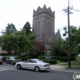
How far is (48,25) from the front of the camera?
209ft

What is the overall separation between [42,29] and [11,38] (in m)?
24.2

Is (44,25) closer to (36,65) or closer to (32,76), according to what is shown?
(36,65)

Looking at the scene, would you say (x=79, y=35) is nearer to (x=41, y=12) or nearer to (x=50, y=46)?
(x=50, y=46)

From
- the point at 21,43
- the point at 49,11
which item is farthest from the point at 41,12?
the point at 21,43

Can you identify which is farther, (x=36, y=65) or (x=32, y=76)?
(x=36, y=65)

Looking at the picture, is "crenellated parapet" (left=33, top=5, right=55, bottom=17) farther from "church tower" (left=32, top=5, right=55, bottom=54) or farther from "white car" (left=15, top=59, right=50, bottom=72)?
"white car" (left=15, top=59, right=50, bottom=72)

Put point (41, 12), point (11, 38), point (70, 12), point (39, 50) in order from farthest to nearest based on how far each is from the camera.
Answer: point (41, 12), point (39, 50), point (11, 38), point (70, 12)

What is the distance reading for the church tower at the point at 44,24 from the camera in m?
60.8

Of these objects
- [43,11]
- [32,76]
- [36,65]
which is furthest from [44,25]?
[32,76]

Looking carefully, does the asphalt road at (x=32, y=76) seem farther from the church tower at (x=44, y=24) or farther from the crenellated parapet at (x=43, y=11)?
the crenellated parapet at (x=43, y=11)

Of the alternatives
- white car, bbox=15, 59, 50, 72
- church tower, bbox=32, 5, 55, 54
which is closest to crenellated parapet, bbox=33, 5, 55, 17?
church tower, bbox=32, 5, 55, 54

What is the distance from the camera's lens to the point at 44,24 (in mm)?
61219

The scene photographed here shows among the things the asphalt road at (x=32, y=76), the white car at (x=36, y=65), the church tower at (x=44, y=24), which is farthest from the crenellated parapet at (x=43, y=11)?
the asphalt road at (x=32, y=76)

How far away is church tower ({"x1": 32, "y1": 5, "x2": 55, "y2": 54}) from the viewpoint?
2394 inches
